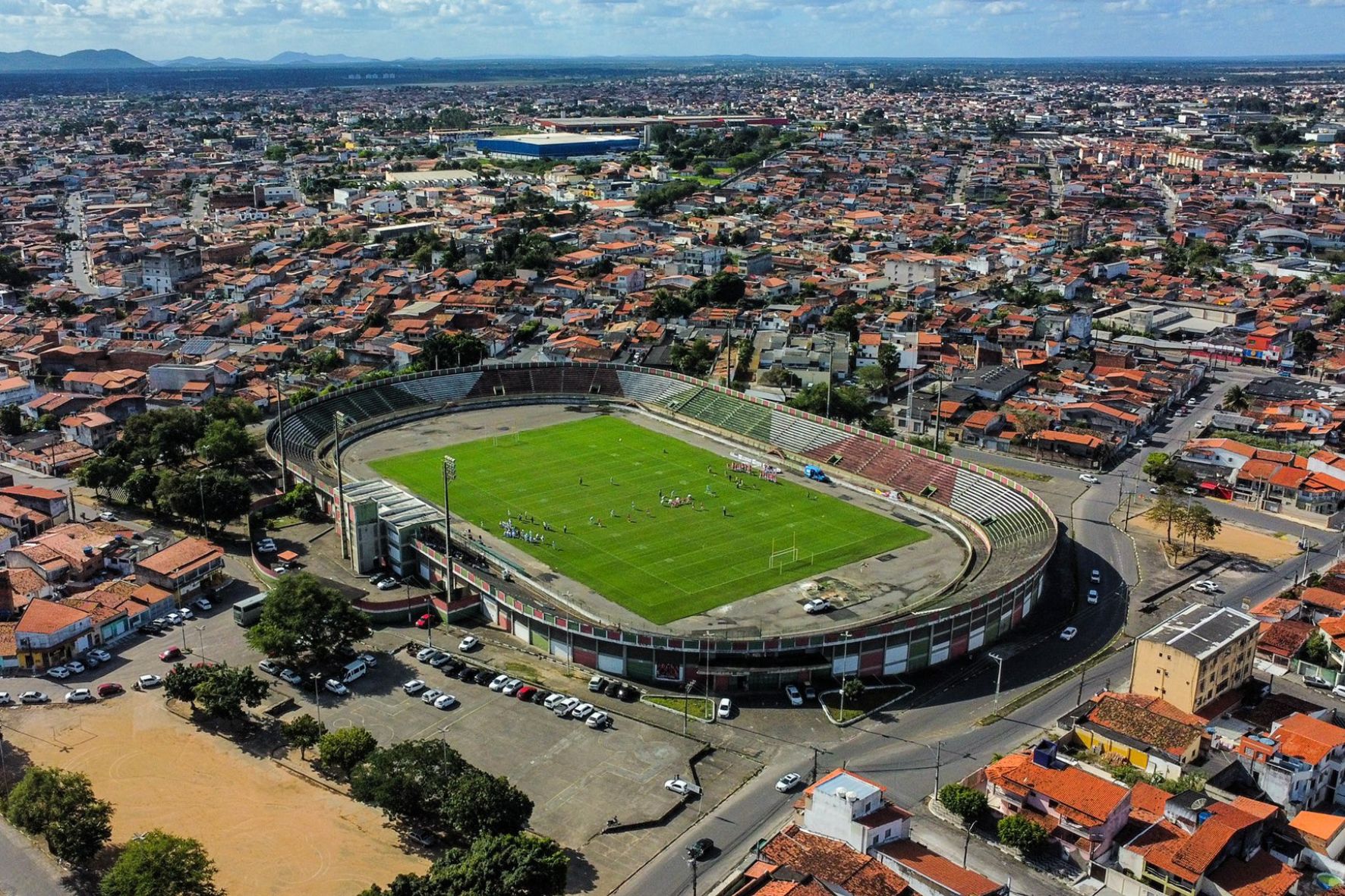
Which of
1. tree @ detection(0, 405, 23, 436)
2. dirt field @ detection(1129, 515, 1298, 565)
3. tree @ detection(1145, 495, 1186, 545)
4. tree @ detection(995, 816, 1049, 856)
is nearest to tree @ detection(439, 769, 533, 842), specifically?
tree @ detection(995, 816, 1049, 856)

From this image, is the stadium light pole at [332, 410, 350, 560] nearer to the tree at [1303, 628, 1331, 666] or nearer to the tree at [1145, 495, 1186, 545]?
the tree at [1145, 495, 1186, 545]

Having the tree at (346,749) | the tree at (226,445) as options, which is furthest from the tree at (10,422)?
Result: the tree at (346,749)

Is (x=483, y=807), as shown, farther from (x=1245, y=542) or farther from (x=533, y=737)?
(x=1245, y=542)

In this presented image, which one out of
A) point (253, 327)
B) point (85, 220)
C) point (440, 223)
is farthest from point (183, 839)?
point (85, 220)

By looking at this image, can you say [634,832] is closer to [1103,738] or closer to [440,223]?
[1103,738]

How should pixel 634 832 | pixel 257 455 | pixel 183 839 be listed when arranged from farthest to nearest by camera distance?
pixel 257 455 < pixel 634 832 < pixel 183 839

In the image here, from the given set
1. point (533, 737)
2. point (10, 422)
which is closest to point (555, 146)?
point (10, 422)
